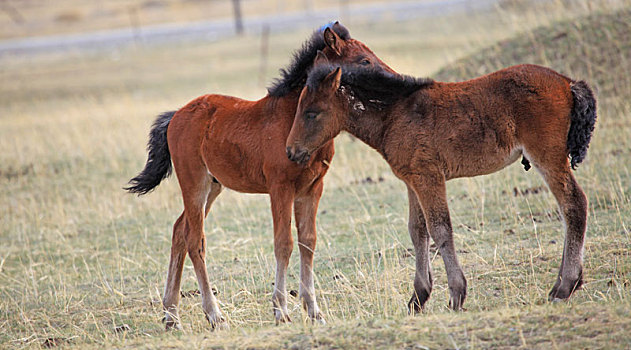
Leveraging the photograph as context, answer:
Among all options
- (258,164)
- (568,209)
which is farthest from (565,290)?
(258,164)

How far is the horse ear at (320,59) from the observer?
5855mm

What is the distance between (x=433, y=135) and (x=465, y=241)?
98.7 inches

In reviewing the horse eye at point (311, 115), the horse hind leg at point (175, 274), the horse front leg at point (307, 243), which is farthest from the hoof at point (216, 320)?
the horse eye at point (311, 115)

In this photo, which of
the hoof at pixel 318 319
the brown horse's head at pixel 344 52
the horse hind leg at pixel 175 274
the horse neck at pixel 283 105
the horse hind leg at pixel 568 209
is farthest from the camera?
the horse hind leg at pixel 175 274

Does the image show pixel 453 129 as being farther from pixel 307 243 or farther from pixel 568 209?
pixel 307 243

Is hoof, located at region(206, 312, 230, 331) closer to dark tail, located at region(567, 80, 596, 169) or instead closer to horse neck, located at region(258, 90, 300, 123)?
horse neck, located at region(258, 90, 300, 123)

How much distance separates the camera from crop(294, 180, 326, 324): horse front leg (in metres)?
6.00

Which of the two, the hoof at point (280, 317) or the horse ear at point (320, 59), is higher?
the horse ear at point (320, 59)

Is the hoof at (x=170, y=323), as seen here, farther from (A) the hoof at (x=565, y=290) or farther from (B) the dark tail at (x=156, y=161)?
(A) the hoof at (x=565, y=290)

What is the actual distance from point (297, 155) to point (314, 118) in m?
0.35

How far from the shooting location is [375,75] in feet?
19.2

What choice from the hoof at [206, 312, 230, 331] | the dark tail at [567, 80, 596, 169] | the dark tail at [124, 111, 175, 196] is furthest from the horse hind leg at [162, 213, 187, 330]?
the dark tail at [567, 80, 596, 169]

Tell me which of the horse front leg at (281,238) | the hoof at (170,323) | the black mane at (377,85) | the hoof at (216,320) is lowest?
the hoof at (170,323)

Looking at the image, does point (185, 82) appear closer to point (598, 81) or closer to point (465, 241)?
point (598, 81)
